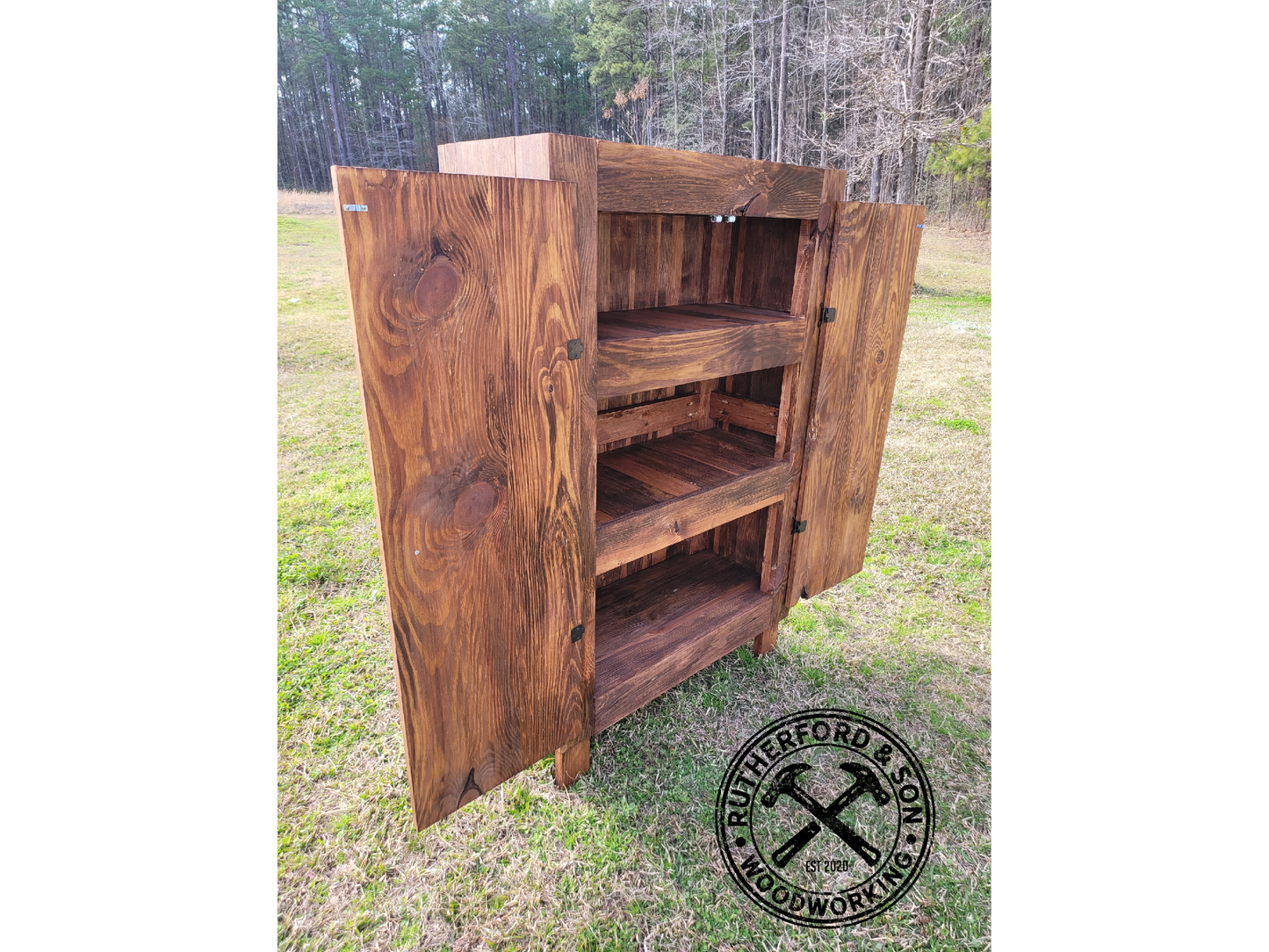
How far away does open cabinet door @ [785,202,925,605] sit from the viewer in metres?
2.07

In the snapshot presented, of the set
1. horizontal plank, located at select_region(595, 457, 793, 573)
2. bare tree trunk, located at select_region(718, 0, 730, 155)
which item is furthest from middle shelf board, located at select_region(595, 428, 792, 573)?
bare tree trunk, located at select_region(718, 0, 730, 155)

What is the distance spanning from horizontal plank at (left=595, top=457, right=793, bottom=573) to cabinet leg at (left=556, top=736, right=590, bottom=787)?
66 centimetres

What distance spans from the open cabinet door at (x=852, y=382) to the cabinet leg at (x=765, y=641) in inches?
7.4

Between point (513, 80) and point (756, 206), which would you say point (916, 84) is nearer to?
point (513, 80)

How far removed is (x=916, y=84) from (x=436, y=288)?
13.8 metres

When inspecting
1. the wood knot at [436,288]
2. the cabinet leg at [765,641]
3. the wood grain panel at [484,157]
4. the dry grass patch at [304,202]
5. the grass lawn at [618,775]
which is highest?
the dry grass patch at [304,202]

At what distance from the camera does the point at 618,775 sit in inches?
81.4

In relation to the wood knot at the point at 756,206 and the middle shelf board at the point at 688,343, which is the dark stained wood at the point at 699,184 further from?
the middle shelf board at the point at 688,343

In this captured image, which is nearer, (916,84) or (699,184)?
(699,184)

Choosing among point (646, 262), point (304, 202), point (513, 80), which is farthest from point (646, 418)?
point (513, 80)

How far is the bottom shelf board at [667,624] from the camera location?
1982mm

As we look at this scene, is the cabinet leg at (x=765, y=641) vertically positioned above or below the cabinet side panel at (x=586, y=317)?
below

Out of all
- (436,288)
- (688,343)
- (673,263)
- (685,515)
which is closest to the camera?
(436,288)

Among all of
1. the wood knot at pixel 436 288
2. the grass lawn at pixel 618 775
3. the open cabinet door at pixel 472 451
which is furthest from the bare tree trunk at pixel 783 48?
the wood knot at pixel 436 288
